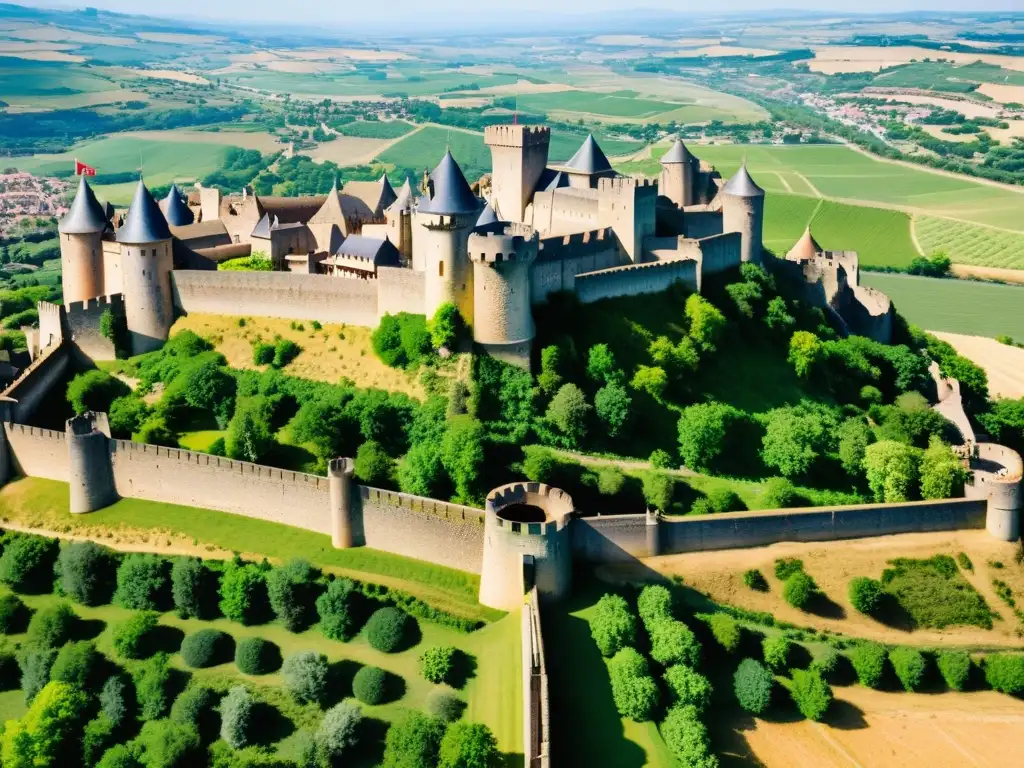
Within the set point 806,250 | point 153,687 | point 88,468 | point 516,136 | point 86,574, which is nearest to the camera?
point 153,687

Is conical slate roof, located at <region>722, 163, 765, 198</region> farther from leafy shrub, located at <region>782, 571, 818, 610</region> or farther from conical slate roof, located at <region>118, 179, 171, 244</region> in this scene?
conical slate roof, located at <region>118, 179, 171, 244</region>

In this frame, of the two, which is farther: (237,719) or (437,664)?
(437,664)

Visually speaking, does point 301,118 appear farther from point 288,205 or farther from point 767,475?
point 767,475

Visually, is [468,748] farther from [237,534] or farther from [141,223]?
[141,223]

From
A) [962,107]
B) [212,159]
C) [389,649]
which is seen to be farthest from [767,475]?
[962,107]

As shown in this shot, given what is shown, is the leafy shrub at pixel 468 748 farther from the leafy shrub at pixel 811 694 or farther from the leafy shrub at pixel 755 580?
the leafy shrub at pixel 755 580

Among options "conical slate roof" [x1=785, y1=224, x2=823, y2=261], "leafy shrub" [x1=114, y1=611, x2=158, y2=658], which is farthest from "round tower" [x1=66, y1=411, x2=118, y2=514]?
"conical slate roof" [x1=785, y1=224, x2=823, y2=261]

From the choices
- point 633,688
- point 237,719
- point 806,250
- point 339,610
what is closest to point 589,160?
point 806,250
